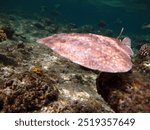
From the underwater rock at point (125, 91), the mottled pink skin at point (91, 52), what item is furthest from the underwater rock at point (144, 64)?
the mottled pink skin at point (91, 52)

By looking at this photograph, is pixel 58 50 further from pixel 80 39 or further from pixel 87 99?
pixel 87 99

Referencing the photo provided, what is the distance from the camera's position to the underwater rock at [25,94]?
4.74 m

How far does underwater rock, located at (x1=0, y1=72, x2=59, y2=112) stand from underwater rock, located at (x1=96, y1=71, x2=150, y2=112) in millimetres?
1284

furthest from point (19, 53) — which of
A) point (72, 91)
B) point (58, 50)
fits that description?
point (58, 50)

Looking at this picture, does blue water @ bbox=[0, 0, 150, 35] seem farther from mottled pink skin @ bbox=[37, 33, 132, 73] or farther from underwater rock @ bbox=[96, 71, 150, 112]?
mottled pink skin @ bbox=[37, 33, 132, 73]

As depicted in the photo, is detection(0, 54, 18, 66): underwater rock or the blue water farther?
the blue water

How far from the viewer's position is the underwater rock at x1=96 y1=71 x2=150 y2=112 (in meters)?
4.88

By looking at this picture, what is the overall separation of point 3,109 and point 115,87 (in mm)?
2547

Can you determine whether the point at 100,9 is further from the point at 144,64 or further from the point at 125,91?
the point at 125,91

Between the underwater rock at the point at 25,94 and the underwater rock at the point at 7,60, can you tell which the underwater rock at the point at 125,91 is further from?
A: the underwater rock at the point at 7,60

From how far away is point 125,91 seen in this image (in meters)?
5.04

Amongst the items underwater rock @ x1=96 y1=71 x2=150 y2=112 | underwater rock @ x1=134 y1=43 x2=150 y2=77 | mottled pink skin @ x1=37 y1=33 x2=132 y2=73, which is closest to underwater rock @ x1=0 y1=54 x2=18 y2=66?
mottled pink skin @ x1=37 y1=33 x2=132 y2=73

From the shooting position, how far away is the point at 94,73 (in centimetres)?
890

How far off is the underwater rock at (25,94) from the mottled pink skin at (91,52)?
3.19ft
